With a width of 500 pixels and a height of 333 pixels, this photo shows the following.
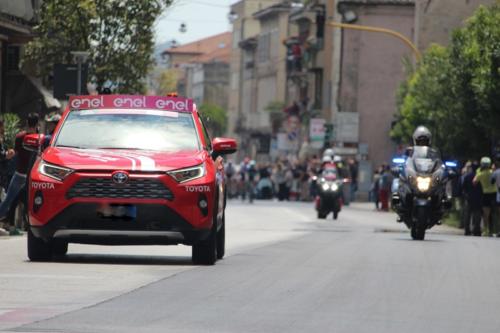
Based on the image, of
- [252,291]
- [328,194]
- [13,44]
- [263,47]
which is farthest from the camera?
[263,47]

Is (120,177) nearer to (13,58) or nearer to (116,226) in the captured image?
(116,226)

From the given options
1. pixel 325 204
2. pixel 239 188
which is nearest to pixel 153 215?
pixel 325 204

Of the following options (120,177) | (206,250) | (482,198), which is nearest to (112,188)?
(120,177)

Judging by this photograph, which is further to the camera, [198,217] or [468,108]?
[468,108]

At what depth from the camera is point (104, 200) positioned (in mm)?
17062

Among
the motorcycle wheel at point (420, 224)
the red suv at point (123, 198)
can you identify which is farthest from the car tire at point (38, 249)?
the motorcycle wheel at point (420, 224)

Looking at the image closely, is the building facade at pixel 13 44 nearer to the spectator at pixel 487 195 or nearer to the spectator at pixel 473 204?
the spectator at pixel 473 204

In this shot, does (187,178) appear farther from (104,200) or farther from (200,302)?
(200,302)

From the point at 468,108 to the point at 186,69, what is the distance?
146579 mm

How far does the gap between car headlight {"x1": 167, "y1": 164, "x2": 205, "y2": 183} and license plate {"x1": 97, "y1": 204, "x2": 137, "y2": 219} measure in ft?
1.68

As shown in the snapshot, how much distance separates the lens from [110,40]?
44719 millimetres

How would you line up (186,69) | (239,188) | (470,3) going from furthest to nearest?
(186,69)
(239,188)
(470,3)

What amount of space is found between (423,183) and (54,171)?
40.3 ft

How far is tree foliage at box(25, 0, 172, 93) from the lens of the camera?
143ft
